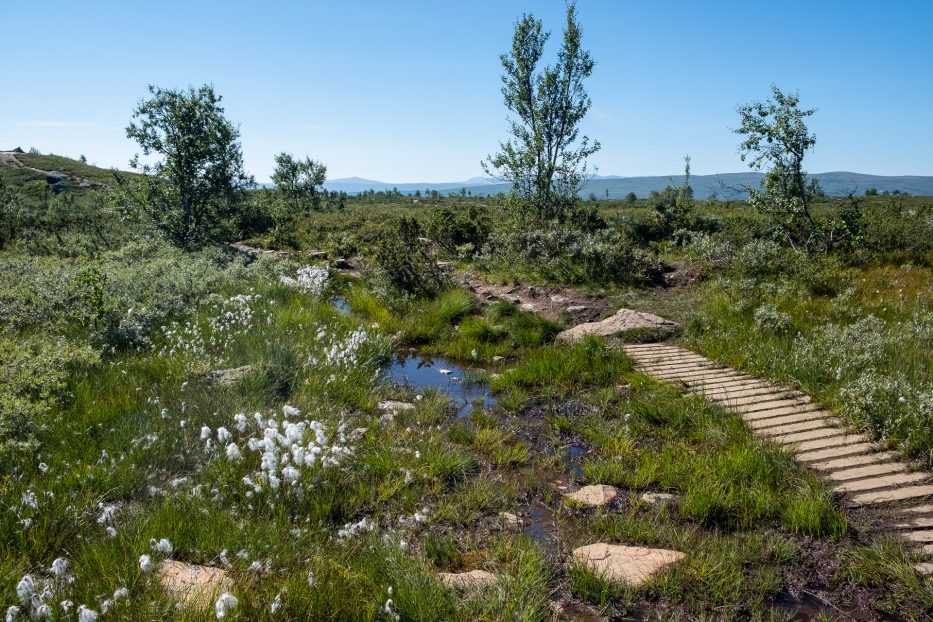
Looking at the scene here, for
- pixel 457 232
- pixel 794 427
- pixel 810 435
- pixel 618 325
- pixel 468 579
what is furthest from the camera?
pixel 457 232

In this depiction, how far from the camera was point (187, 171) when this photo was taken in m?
16.2

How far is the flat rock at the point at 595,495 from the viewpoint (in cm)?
430

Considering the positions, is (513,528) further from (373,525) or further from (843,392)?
(843,392)

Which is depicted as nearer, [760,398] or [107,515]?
[107,515]

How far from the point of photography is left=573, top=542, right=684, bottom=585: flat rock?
335cm

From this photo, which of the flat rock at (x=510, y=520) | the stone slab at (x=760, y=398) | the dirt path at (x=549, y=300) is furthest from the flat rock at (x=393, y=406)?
the dirt path at (x=549, y=300)

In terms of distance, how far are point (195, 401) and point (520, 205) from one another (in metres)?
13.4

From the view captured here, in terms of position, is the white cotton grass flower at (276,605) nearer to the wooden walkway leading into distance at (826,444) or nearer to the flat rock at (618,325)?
the wooden walkway leading into distance at (826,444)

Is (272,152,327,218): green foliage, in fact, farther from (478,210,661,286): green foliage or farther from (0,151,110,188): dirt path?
(478,210,661,286): green foliage

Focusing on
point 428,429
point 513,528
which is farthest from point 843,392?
point 428,429

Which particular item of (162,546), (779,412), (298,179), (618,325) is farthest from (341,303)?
(298,179)

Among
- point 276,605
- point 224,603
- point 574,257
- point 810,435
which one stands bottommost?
point 810,435

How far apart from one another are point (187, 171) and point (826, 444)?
1749 cm

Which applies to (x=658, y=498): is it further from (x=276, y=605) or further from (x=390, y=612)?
(x=276, y=605)
